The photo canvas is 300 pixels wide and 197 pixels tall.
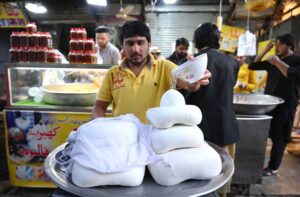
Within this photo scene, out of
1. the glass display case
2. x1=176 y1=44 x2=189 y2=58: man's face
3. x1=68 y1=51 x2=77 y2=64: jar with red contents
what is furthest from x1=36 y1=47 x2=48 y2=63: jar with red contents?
x1=176 y1=44 x2=189 y2=58: man's face

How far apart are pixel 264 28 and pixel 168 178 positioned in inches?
248

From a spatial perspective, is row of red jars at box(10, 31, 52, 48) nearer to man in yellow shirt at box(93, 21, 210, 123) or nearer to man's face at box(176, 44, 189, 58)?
man in yellow shirt at box(93, 21, 210, 123)

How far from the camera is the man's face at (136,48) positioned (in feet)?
4.43

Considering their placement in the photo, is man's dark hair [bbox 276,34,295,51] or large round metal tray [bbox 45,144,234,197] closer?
large round metal tray [bbox 45,144,234,197]

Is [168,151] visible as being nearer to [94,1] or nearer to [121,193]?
[121,193]

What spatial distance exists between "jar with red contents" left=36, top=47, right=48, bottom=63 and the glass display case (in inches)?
4.1

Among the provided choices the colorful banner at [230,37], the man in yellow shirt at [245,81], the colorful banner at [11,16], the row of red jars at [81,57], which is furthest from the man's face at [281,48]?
the colorful banner at [11,16]

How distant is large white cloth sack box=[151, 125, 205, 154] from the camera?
0.81 meters

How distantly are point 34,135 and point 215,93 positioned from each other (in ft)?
5.96

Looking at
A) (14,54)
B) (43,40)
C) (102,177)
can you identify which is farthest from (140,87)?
(14,54)

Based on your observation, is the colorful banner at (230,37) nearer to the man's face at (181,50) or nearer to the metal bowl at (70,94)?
the man's face at (181,50)

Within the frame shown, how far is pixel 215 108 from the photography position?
78.7 inches

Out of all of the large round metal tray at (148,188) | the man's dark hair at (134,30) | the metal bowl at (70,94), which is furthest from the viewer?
the metal bowl at (70,94)

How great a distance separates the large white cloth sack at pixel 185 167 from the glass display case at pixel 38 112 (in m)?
1.75
